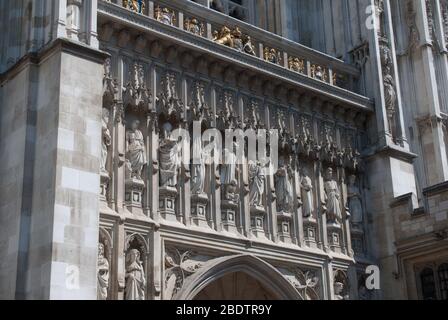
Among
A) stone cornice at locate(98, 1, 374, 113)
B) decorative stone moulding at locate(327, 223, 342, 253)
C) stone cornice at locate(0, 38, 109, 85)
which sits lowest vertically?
decorative stone moulding at locate(327, 223, 342, 253)

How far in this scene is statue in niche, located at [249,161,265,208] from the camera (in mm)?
17828

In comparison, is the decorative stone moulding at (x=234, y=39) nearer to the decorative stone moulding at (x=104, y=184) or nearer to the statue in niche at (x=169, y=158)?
the statue in niche at (x=169, y=158)

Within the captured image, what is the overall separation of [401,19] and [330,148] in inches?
313

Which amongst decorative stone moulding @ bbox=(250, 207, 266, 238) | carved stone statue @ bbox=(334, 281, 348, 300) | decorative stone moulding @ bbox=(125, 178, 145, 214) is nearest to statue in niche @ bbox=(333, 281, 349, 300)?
carved stone statue @ bbox=(334, 281, 348, 300)

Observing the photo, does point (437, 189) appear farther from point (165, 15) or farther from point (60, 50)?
point (60, 50)

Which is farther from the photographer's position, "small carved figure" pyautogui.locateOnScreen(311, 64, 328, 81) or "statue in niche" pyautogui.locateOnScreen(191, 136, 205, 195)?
"small carved figure" pyautogui.locateOnScreen(311, 64, 328, 81)

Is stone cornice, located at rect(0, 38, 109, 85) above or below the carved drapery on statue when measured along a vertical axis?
above

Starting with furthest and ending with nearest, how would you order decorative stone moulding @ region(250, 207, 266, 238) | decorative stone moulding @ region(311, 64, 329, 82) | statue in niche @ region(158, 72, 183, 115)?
decorative stone moulding @ region(311, 64, 329, 82)
decorative stone moulding @ region(250, 207, 266, 238)
statue in niche @ region(158, 72, 183, 115)

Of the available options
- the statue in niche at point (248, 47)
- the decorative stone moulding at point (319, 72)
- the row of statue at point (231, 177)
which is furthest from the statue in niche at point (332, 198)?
the statue in niche at point (248, 47)

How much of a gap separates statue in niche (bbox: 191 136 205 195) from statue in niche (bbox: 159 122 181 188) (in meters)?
0.40

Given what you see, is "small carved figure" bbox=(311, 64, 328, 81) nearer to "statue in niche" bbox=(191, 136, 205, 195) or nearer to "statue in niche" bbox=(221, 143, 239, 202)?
"statue in niche" bbox=(221, 143, 239, 202)

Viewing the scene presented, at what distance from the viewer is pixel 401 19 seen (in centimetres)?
2605

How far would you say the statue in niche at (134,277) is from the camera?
15039 millimetres
